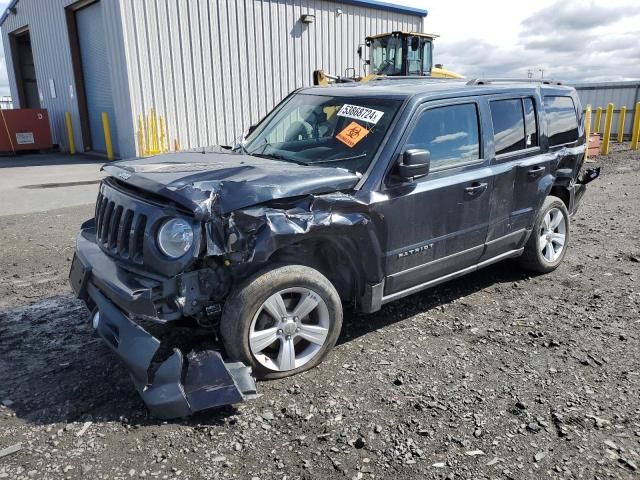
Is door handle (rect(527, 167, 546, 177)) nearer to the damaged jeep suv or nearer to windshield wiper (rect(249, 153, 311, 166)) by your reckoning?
the damaged jeep suv

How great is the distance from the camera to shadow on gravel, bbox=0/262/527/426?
2986 millimetres

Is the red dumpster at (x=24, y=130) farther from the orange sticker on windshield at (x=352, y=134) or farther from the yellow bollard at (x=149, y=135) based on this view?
the orange sticker on windshield at (x=352, y=134)

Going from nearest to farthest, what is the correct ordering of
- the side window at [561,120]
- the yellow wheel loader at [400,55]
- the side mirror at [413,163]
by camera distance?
the side mirror at [413,163]
the side window at [561,120]
the yellow wheel loader at [400,55]

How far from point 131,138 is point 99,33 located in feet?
11.9

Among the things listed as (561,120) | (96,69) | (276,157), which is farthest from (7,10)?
(561,120)

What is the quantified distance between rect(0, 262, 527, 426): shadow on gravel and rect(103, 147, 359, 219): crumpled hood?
120 centimetres

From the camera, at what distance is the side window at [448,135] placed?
3.84 metres

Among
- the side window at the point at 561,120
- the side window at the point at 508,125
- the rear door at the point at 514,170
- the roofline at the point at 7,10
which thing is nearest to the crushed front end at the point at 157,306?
the rear door at the point at 514,170

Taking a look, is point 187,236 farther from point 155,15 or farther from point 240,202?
point 155,15

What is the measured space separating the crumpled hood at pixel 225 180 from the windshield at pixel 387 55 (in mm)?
11799

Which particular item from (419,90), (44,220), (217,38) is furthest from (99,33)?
(419,90)

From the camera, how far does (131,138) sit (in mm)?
14438

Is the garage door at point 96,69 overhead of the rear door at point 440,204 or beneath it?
overhead

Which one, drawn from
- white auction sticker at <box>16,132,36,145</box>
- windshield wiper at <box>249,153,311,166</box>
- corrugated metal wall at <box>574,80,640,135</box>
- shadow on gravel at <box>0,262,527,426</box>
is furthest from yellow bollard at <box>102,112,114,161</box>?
corrugated metal wall at <box>574,80,640,135</box>
